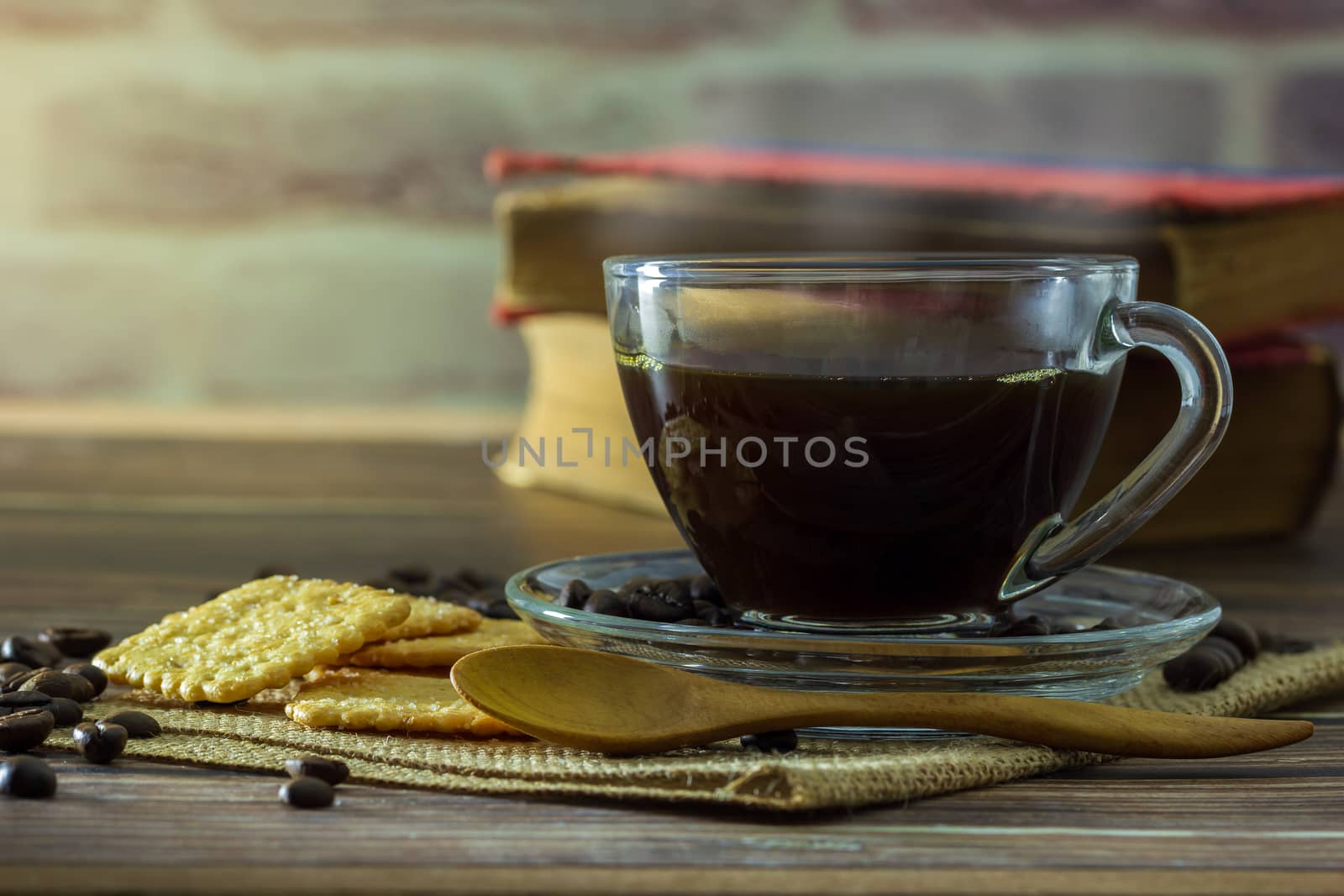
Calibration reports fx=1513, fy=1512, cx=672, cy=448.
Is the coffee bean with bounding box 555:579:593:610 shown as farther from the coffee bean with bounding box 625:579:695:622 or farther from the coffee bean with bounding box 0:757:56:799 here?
the coffee bean with bounding box 0:757:56:799

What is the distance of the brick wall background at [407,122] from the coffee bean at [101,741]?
1815 mm

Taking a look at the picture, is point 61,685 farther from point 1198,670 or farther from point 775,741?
point 1198,670

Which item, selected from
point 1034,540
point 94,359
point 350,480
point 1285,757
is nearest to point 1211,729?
point 1285,757

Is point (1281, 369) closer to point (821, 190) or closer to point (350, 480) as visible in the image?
point (821, 190)

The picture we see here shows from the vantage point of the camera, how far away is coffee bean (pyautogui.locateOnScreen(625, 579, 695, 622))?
0.77 metres

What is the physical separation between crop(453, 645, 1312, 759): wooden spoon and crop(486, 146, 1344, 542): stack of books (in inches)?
26.9

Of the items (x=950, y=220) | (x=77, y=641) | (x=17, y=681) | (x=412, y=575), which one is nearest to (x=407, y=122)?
(x=950, y=220)

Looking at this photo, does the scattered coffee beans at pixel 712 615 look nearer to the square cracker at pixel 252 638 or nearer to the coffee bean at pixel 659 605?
the coffee bean at pixel 659 605

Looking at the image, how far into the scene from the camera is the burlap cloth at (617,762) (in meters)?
0.59

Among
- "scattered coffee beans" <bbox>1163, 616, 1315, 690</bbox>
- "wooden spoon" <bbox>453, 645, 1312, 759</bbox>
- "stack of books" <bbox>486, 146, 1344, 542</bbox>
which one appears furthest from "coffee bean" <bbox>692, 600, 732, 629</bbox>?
"stack of books" <bbox>486, 146, 1344, 542</bbox>

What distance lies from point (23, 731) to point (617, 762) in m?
0.27

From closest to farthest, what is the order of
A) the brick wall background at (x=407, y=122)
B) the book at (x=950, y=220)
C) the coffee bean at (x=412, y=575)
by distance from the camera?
the coffee bean at (x=412, y=575) → the book at (x=950, y=220) → the brick wall background at (x=407, y=122)

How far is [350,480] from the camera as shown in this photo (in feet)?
5.73

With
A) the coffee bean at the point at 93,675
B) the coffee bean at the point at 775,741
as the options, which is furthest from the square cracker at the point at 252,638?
the coffee bean at the point at 775,741
